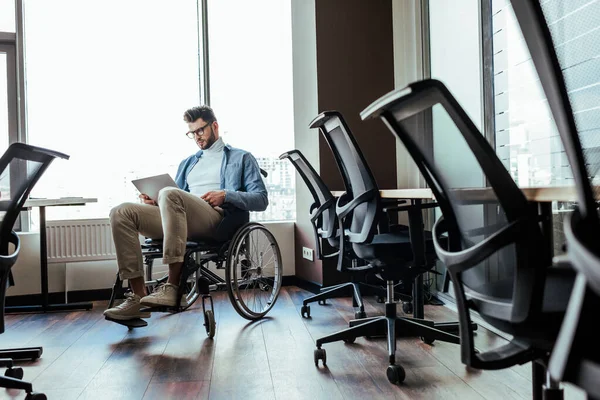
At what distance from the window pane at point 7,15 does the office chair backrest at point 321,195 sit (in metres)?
2.51

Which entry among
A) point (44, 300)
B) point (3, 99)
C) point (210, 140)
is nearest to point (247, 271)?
point (210, 140)

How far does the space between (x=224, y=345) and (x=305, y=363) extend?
1.64 ft

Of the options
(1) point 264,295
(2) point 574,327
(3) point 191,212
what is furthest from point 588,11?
(1) point 264,295

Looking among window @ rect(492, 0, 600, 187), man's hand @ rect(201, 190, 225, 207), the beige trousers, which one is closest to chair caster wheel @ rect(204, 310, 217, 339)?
the beige trousers

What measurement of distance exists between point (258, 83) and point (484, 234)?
3524 millimetres

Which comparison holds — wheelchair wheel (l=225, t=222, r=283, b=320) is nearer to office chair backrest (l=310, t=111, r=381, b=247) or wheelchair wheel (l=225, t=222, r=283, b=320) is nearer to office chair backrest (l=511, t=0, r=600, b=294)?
office chair backrest (l=310, t=111, r=381, b=247)

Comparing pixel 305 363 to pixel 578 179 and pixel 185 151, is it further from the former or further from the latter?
pixel 185 151

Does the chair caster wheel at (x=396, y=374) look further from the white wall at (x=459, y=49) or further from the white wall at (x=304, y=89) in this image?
the white wall at (x=304, y=89)

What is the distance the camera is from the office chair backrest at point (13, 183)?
1.82 meters

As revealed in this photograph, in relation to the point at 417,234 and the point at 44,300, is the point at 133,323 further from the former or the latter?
the point at 417,234

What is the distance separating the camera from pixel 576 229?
759 mm

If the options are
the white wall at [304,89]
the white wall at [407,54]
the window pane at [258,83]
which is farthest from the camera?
the window pane at [258,83]

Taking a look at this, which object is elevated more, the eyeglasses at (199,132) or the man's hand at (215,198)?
the eyeglasses at (199,132)

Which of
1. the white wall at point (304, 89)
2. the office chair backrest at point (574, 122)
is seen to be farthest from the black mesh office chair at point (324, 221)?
the office chair backrest at point (574, 122)
